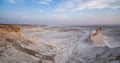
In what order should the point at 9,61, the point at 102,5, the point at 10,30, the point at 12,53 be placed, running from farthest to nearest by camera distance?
the point at 102,5 → the point at 10,30 → the point at 12,53 → the point at 9,61

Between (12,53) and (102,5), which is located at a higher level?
(102,5)

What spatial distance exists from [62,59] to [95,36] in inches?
167

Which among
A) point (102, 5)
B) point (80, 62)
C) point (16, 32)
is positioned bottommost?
point (80, 62)

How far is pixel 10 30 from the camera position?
24.3 feet

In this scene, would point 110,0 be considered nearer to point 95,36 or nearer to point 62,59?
point 95,36

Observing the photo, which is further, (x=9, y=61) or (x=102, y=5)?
(x=102, y=5)

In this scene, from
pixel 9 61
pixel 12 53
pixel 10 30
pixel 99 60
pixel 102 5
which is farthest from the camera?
pixel 102 5

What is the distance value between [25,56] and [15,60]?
49 cm

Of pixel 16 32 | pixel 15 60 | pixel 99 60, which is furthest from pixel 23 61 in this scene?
pixel 16 32

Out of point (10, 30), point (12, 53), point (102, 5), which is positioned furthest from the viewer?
point (102, 5)

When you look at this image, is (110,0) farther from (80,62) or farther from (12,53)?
(12,53)

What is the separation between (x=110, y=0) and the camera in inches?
304

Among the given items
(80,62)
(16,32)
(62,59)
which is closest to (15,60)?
(62,59)

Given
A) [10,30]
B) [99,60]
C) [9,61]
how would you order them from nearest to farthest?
1. [9,61]
2. [99,60]
3. [10,30]
